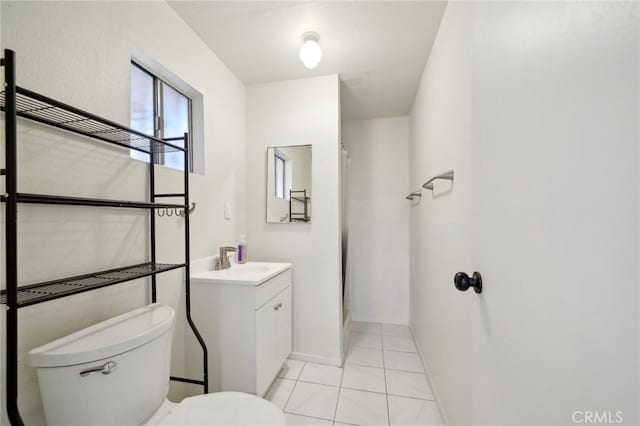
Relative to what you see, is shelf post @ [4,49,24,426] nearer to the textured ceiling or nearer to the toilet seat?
the toilet seat

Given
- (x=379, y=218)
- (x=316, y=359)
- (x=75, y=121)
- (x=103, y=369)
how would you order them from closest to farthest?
(x=103, y=369) < (x=75, y=121) < (x=316, y=359) < (x=379, y=218)

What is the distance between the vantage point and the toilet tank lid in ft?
2.43

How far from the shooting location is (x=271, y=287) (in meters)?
1.63

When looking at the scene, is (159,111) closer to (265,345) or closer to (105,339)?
(105,339)

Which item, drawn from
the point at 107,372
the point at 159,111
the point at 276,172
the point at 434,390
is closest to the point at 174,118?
the point at 159,111

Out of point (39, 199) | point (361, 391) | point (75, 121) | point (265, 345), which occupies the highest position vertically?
point (75, 121)

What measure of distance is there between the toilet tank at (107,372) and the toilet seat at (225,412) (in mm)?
109

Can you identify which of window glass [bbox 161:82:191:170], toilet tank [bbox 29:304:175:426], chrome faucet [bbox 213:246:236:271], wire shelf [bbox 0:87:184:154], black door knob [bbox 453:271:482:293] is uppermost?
window glass [bbox 161:82:191:170]

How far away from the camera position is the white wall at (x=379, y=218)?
118 inches

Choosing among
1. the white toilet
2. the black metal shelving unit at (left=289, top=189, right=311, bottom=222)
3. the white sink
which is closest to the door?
the white toilet

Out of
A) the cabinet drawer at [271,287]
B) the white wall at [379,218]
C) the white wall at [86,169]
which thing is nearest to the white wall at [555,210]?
the cabinet drawer at [271,287]

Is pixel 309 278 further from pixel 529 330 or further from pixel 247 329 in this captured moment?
pixel 529 330

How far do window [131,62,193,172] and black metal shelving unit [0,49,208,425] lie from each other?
0.68 ft

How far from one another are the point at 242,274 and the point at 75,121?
1.19m
